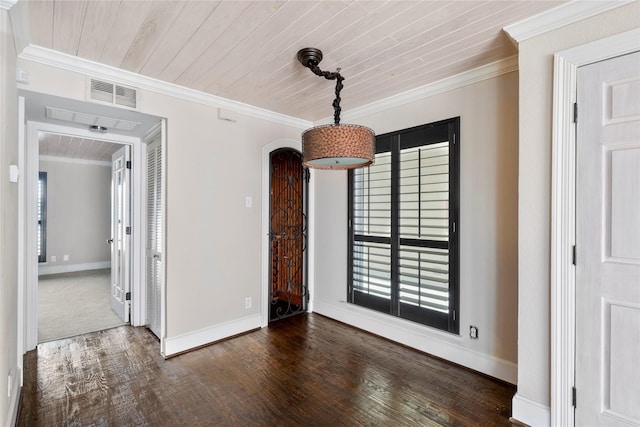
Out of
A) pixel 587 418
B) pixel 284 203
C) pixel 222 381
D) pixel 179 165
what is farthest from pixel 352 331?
pixel 179 165

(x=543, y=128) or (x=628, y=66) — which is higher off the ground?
(x=628, y=66)

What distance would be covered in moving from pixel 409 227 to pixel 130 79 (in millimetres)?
2854

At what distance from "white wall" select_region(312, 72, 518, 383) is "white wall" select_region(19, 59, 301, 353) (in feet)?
5.87

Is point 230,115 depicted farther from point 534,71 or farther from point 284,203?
point 534,71

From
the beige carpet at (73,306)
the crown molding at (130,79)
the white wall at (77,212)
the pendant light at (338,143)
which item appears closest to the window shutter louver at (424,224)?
the pendant light at (338,143)

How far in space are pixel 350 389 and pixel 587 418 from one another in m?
1.44

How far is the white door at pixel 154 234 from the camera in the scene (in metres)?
3.24

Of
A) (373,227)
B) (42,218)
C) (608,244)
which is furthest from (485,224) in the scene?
(42,218)

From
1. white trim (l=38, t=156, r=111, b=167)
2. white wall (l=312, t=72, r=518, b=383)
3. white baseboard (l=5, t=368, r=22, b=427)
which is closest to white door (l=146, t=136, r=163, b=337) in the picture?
white baseboard (l=5, t=368, r=22, b=427)

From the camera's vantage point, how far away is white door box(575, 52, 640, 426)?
5.34 feet

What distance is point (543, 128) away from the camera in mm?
1936

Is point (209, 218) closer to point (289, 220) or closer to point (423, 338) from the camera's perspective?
point (289, 220)

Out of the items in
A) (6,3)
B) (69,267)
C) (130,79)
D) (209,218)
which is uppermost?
(130,79)

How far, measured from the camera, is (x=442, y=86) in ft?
9.21
